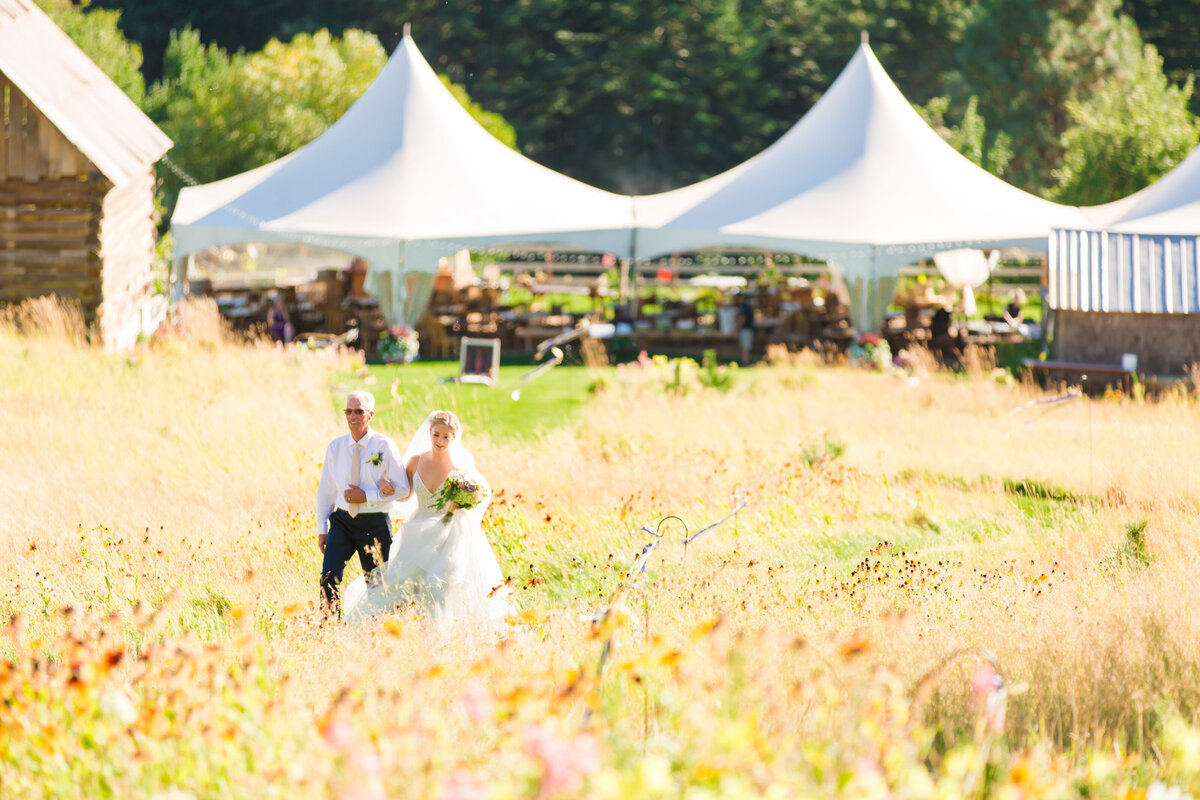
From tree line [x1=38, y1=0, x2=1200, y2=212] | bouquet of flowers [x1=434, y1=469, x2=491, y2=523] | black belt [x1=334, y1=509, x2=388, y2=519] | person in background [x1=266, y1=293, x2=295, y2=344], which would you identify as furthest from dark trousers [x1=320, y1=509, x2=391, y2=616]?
tree line [x1=38, y1=0, x2=1200, y2=212]

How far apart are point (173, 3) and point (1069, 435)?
44624 millimetres

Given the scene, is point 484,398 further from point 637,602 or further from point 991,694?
point 991,694

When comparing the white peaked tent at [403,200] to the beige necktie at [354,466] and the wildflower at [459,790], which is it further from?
the wildflower at [459,790]

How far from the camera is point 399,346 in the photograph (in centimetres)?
1836

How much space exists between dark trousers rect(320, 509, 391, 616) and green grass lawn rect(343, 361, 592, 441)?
440 centimetres

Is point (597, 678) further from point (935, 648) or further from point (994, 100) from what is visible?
point (994, 100)

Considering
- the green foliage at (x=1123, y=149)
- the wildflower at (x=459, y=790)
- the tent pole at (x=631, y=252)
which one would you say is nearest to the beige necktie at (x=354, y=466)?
the wildflower at (x=459, y=790)

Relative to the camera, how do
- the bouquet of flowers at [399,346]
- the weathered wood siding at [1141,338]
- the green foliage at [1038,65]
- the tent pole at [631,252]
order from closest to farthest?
the weathered wood siding at [1141,338]
the bouquet of flowers at [399,346]
the tent pole at [631,252]
the green foliage at [1038,65]

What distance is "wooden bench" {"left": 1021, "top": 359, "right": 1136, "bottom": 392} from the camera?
14.9m

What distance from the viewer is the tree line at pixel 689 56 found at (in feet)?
130

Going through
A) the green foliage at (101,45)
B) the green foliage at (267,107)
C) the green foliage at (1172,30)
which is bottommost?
the green foliage at (267,107)

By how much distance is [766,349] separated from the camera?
20125mm

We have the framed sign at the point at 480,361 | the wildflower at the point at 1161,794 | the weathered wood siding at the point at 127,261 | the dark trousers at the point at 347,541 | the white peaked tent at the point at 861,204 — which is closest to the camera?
the wildflower at the point at 1161,794

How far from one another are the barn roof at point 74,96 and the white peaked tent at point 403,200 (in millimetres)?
1427
